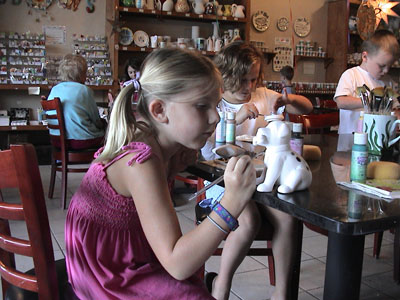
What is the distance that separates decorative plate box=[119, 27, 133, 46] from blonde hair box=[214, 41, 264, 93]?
3062mm

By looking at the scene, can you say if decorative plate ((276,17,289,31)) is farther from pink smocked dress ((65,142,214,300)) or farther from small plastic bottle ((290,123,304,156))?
pink smocked dress ((65,142,214,300))

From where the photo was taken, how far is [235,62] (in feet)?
7.29

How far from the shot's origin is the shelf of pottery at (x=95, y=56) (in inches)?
203

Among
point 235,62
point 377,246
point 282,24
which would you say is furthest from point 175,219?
point 282,24

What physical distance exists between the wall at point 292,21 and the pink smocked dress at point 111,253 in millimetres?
5530

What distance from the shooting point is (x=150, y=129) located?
114 centimetres

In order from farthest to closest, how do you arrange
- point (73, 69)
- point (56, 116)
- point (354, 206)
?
point (73, 69), point (56, 116), point (354, 206)

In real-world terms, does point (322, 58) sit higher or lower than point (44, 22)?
lower

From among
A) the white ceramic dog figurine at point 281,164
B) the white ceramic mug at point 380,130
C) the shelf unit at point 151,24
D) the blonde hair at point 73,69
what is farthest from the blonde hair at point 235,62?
the shelf unit at point 151,24

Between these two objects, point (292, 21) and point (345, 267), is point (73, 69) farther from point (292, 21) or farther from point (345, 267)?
point (292, 21)

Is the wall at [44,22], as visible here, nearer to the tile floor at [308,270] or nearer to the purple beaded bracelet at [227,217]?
the tile floor at [308,270]

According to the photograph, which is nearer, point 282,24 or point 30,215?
point 30,215

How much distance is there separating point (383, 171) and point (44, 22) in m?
4.65

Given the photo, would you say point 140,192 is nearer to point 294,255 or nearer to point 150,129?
point 150,129
